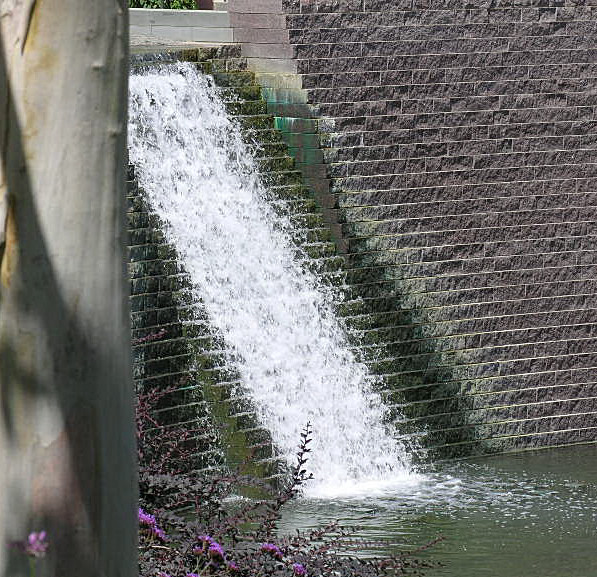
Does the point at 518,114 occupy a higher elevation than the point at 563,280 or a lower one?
higher

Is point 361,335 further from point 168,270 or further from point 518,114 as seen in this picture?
point 518,114

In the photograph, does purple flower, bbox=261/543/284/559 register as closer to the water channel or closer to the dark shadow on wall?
the water channel

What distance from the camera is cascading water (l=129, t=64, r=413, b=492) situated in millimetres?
9156

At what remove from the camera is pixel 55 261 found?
222 cm

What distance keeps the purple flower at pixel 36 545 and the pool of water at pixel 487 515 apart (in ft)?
14.9

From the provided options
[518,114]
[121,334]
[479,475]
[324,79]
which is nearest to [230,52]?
[324,79]

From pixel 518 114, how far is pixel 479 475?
3125 mm

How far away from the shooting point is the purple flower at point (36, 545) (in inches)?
82.2

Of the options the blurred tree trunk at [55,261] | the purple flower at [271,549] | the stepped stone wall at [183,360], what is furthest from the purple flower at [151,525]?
the stepped stone wall at [183,360]

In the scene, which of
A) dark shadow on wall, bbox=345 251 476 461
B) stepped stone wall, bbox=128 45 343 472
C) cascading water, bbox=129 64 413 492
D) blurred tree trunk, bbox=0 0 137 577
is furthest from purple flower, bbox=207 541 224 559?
dark shadow on wall, bbox=345 251 476 461

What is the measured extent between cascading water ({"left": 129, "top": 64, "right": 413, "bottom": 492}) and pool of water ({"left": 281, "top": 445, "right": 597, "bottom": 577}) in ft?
1.63

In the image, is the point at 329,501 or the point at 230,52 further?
the point at 230,52

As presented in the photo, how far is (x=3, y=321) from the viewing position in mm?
2215

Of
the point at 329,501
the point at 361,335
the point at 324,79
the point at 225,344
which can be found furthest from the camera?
the point at 324,79
